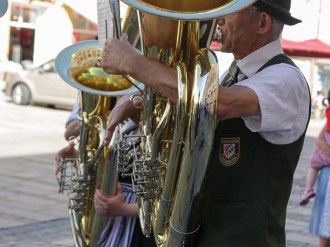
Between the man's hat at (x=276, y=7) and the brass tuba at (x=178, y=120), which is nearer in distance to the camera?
the brass tuba at (x=178, y=120)

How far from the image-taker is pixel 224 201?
8.31 feet

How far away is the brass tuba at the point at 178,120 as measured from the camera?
7.52ft

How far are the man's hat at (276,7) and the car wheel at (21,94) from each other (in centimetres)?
1819

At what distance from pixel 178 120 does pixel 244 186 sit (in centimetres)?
31

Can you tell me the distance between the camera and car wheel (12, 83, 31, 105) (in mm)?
20453

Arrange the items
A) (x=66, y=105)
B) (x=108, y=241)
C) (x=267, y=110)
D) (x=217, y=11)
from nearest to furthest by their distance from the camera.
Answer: (x=217, y=11), (x=267, y=110), (x=108, y=241), (x=66, y=105)

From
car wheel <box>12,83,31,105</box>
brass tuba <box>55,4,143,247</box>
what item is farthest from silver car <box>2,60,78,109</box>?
brass tuba <box>55,4,143,247</box>

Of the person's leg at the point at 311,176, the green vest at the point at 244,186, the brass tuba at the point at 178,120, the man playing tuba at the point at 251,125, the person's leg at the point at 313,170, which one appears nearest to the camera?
the brass tuba at the point at 178,120

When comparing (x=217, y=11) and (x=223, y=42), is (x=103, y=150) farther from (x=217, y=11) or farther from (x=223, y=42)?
(x=217, y=11)

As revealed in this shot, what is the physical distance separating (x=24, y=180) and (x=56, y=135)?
506 cm

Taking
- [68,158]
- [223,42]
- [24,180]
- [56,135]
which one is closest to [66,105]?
[56,135]

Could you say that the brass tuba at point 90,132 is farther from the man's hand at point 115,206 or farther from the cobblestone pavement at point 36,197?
the cobblestone pavement at point 36,197

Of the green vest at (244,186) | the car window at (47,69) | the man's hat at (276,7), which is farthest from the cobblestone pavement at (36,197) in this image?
the car window at (47,69)

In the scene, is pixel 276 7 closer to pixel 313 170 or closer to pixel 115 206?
pixel 115 206
